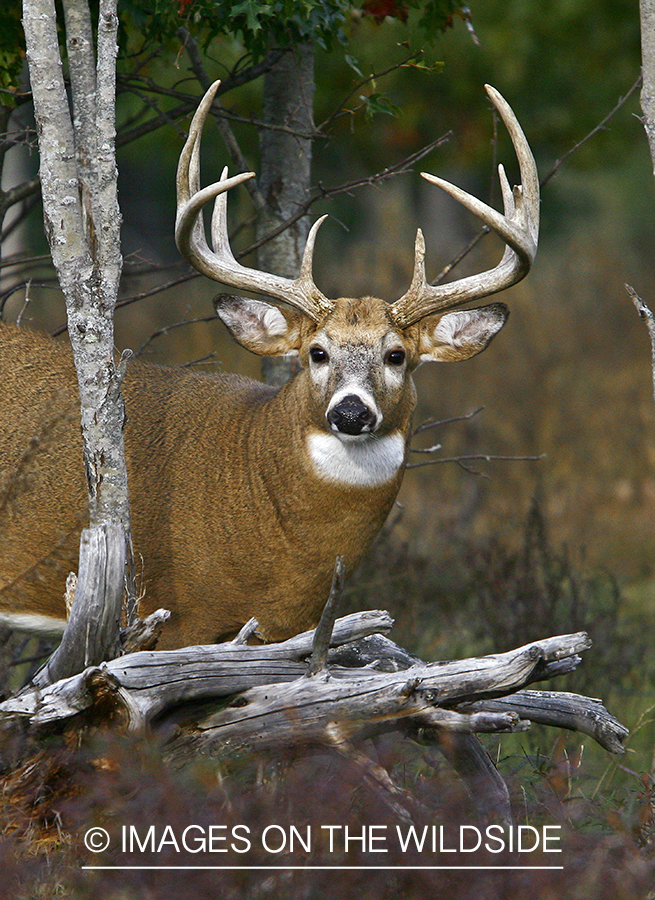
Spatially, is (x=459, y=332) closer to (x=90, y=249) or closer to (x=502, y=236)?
(x=502, y=236)

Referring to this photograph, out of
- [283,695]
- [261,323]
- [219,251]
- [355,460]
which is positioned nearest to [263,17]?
[219,251]

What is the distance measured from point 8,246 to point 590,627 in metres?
14.1

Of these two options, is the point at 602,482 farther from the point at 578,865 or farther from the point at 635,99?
the point at 578,865

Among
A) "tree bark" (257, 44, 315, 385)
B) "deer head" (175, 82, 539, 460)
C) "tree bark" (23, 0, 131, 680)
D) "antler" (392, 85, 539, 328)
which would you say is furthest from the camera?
"tree bark" (257, 44, 315, 385)

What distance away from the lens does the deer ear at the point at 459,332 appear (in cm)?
484

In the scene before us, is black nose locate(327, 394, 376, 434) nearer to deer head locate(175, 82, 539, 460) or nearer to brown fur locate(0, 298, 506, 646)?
deer head locate(175, 82, 539, 460)

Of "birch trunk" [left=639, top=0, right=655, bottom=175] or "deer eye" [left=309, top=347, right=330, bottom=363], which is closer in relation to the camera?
"birch trunk" [left=639, top=0, right=655, bottom=175]

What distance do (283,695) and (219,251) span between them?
193cm

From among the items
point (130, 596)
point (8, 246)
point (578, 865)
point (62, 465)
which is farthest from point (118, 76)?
point (8, 246)

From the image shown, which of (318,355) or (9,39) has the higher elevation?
(9,39)

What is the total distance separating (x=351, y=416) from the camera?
425cm

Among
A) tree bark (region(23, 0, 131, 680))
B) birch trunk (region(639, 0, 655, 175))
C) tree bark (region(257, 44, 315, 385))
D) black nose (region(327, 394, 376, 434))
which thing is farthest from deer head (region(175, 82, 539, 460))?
tree bark (region(257, 44, 315, 385))

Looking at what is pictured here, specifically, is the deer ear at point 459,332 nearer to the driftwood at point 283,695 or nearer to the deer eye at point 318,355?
the deer eye at point 318,355

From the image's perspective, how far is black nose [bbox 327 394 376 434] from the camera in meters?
4.25
